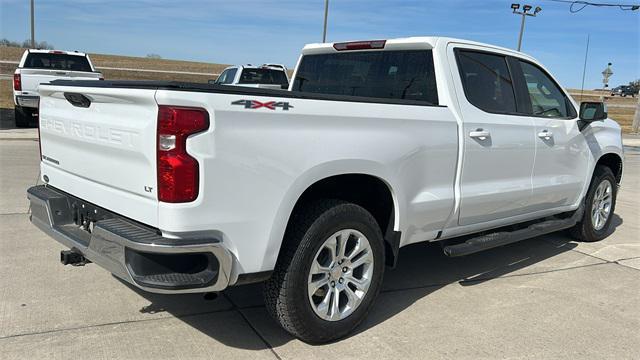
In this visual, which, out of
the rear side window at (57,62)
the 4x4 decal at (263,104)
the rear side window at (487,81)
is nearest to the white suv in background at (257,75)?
the rear side window at (57,62)

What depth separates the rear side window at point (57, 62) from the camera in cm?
1404

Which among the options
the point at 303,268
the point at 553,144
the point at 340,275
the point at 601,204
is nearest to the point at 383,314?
the point at 340,275


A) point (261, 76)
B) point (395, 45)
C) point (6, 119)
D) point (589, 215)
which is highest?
point (395, 45)

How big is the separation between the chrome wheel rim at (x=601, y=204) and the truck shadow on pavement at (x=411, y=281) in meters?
0.37

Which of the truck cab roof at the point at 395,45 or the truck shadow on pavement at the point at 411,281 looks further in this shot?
the truck cab roof at the point at 395,45

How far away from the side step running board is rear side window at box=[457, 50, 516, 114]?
3.38 ft

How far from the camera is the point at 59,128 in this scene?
362 cm

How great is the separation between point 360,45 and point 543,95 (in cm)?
183

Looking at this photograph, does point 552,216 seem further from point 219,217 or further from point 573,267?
point 219,217

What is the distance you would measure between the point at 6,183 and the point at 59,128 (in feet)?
15.4

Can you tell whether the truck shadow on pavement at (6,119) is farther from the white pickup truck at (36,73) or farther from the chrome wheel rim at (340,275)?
the chrome wheel rim at (340,275)

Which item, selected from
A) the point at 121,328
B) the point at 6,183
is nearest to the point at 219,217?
the point at 121,328

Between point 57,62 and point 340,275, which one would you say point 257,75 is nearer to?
point 57,62

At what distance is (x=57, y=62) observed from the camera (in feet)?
47.4
